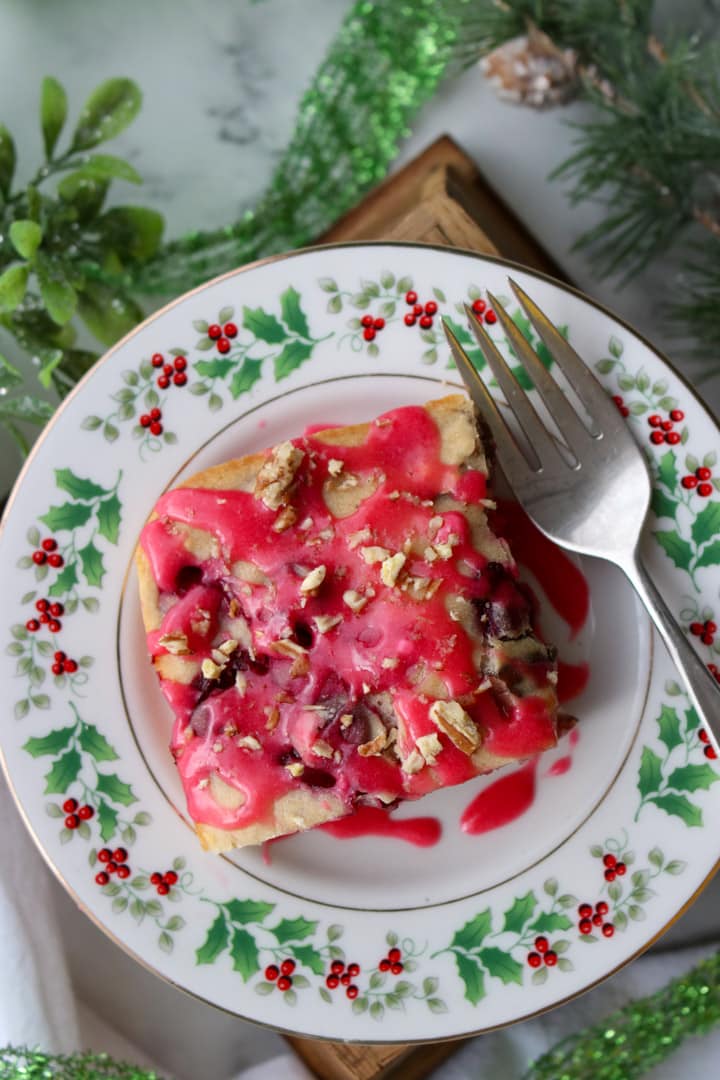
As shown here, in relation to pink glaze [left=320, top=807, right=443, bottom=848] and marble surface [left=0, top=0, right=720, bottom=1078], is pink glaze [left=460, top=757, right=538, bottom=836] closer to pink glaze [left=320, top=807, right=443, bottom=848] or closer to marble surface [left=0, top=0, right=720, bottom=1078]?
A: pink glaze [left=320, top=807, right=443, bottom=848]

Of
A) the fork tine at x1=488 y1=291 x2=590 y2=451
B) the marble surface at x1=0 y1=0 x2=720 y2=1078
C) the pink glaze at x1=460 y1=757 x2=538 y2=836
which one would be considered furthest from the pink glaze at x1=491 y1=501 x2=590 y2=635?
the marble surface at x1=0 y1=0 x2=720 y2=1078

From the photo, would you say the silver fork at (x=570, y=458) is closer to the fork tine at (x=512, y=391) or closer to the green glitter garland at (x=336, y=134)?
the fork tine at (x=512, y=391)

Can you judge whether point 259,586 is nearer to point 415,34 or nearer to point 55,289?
point 55,289

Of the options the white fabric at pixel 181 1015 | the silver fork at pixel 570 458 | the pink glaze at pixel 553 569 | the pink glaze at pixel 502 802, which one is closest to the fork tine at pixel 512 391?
the silver fork at pixel 570 458

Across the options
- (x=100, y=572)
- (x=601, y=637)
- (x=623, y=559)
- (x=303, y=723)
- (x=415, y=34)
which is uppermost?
(x=415, y=34)

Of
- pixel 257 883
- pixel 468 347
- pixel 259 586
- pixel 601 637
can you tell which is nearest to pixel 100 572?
pixel 259 586

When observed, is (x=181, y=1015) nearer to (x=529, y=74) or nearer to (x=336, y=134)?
(x=336, y=134)
